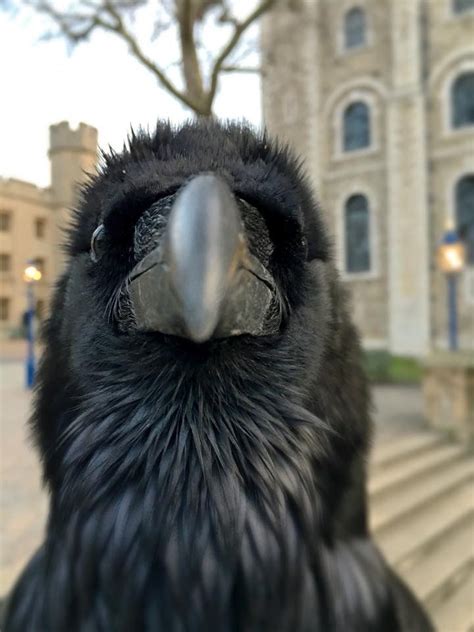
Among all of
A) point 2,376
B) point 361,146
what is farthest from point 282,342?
point 361,146

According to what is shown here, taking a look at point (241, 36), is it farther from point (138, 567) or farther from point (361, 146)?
point (361, 146)

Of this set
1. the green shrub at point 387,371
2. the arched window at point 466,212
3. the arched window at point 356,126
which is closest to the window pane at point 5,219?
the green shrub at point 387,371

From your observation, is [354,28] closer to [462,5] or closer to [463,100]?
[462,5]

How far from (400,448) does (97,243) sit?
15.5ft

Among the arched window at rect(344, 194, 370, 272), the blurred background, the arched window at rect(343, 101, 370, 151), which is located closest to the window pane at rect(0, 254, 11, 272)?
the blurred background

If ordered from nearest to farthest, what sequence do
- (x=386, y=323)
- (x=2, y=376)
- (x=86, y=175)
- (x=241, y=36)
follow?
(x=86, y=175), (x=241, y=36), (x=2, y=376), (x=386, y=323)

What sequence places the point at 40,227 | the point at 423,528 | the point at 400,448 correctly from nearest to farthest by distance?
the point at 40,227 < the point at 423,528 < the point at 400,448

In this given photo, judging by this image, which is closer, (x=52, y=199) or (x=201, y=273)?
(x=201, y=273)

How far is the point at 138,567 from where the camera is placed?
87 centimetres

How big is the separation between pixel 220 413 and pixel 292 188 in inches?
16.4

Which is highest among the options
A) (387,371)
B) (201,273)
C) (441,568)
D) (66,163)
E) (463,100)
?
(463,100)

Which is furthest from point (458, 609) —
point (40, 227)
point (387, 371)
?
point (387, 371)

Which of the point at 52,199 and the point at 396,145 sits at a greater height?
the point at 396,145

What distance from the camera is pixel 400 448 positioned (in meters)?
5.02
